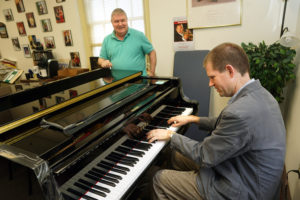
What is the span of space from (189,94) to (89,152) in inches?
77.1

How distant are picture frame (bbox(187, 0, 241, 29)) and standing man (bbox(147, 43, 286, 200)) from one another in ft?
5.12

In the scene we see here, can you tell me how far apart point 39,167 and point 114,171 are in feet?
1.41

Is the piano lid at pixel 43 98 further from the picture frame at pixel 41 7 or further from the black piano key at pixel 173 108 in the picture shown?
the picture frame at pixel 41 7

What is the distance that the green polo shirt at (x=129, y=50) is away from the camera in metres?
2.41

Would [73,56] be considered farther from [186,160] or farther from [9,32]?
[186,160]

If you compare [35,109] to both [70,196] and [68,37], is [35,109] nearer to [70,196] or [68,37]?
[70,196]

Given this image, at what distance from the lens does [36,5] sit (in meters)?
3.77

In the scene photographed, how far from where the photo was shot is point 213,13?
2.42m

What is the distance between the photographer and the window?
118 inches

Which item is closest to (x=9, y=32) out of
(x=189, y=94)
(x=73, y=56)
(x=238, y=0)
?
(x=73, y=56)

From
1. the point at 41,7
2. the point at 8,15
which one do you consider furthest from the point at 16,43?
the point at 41,7

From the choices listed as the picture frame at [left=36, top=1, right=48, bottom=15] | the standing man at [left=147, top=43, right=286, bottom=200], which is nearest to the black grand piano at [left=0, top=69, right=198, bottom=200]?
the standing man at [left=147, top=43, right=286, bottom=200]

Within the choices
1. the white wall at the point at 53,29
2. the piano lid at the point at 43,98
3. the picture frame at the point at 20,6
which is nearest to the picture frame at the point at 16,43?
the white wall at the point at 53,29

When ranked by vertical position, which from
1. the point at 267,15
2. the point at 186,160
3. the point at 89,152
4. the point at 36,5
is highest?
the point at 36,5
